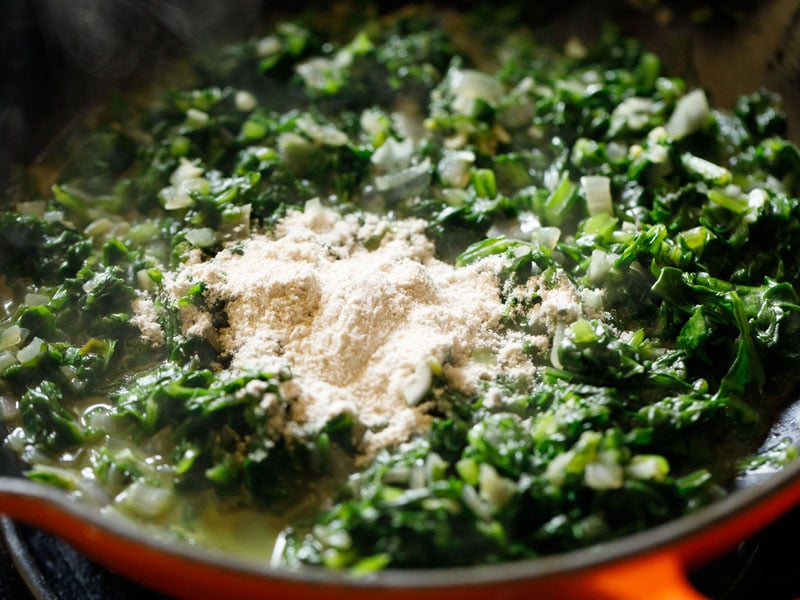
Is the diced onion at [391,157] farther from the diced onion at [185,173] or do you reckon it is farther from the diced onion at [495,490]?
the diced onion at [495,490]

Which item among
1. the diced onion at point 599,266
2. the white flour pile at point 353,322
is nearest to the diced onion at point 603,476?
the white flour pile at point 353,322

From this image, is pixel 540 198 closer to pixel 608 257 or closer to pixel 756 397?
pixel 608 257

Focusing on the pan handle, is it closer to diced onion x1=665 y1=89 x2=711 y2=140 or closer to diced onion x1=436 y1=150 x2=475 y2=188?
diced onion x1=436 y1=150 x2=475 y2=188

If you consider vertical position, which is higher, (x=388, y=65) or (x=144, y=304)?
(x=388, y=65)

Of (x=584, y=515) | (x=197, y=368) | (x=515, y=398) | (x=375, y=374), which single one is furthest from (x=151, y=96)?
(x=584, y=515)

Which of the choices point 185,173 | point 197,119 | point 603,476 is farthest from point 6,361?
point 603,476

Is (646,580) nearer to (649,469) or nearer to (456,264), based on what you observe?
(649,469)
